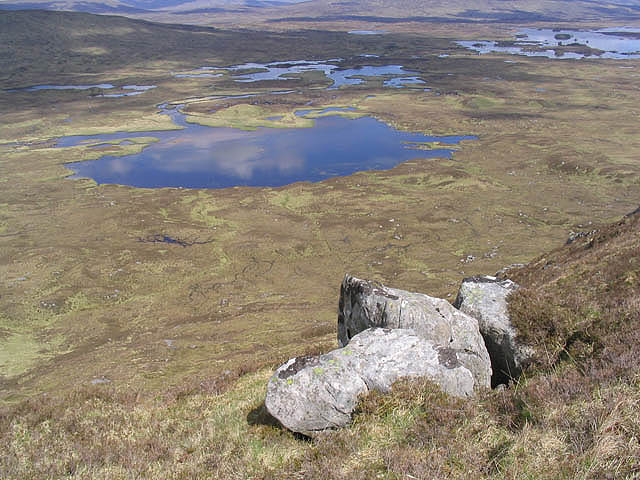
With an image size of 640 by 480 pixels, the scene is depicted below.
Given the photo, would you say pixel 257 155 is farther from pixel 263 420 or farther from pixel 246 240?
pixel 263 420

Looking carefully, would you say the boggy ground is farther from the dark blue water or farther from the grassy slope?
the dark blue water

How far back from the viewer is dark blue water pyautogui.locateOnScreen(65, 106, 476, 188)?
7688cm

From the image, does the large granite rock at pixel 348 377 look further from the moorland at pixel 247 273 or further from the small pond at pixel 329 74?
the small pond at pixel 329 74

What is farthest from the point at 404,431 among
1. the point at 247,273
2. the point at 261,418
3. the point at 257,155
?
the point at 257,155

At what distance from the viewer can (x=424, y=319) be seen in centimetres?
1327

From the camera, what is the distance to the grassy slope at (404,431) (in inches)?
290

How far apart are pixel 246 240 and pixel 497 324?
41.6 metres

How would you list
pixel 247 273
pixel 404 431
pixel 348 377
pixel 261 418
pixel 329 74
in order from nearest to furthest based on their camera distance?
pixel 404 431
pixel 348 377
pixel 261 418
pixel 247 273
pixel 329 74

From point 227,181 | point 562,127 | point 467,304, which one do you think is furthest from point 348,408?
point 562,127

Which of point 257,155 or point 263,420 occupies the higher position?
point 263,420

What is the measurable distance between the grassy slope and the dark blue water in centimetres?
6175

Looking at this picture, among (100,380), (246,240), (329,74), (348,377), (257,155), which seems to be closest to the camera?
(348,377)

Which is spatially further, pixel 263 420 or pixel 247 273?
pixel 247 273

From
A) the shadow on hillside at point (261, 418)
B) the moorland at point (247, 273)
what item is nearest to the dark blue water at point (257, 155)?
the moorland at point (247, 273)
